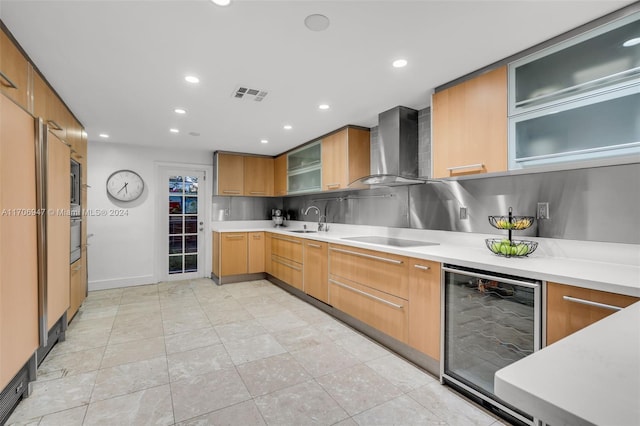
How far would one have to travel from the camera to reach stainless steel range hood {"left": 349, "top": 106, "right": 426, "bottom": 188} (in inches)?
118

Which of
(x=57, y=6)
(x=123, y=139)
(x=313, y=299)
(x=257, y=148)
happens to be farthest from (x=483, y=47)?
(x=123, y=139)

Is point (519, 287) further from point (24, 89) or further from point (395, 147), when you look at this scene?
point (24, 89)

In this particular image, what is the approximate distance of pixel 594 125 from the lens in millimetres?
1710

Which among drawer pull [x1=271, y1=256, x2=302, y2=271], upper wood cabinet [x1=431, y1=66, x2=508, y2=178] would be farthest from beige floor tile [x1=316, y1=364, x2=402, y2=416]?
drawer pull [x1=271, y1=256, x2=302, y2=271]

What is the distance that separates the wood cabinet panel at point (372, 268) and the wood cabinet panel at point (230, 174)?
2.69 m

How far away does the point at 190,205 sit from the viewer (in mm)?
5305

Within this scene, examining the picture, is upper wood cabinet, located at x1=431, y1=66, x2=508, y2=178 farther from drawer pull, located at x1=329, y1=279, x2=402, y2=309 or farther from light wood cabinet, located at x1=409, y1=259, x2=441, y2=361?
drawer pull, located at x1=329, y1=279, x2=402, y2=309

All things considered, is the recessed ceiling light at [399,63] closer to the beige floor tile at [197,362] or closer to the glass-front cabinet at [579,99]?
the glass-front cabinet at [579,99]

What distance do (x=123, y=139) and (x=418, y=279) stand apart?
4.52 metres

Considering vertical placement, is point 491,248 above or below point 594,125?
below

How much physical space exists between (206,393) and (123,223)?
3810 mm

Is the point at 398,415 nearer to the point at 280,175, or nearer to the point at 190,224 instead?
the point at 280,175

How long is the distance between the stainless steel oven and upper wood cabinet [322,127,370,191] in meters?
1.96

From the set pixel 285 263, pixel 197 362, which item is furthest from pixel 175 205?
pixel 197 362
